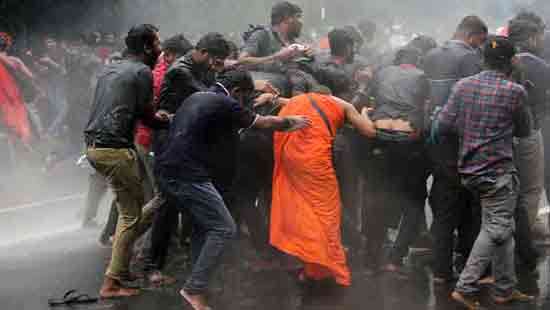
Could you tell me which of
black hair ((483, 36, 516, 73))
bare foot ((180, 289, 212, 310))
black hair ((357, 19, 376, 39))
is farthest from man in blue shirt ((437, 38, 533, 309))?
black hair ((357, 19, 376, 39))

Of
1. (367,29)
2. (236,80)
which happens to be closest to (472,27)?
(236,80)

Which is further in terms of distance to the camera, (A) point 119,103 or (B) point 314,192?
(B) point 314,192

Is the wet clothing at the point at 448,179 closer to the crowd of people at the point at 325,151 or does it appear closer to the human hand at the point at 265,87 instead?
the crowd of people at the point at 325,151

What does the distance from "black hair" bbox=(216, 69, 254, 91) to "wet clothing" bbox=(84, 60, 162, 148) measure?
529mm

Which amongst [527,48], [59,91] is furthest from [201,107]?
[59,91]

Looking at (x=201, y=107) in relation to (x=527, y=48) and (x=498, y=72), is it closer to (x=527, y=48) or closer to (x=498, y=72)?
(x=498, y=72)

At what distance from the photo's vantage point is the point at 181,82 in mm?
6969

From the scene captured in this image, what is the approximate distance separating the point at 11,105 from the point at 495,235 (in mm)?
7209

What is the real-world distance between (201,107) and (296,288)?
1674mm

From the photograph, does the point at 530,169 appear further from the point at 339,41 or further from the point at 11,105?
the point at 11,105

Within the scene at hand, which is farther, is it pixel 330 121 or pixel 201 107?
pixel 330 121

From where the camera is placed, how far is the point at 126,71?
6.49 m

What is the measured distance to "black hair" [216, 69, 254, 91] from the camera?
6.52 m

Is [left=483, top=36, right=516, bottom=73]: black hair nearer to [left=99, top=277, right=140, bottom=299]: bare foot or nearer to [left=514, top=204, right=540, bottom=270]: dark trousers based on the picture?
[left=514, top=204, right=540, bottom=270]: dark trousers
